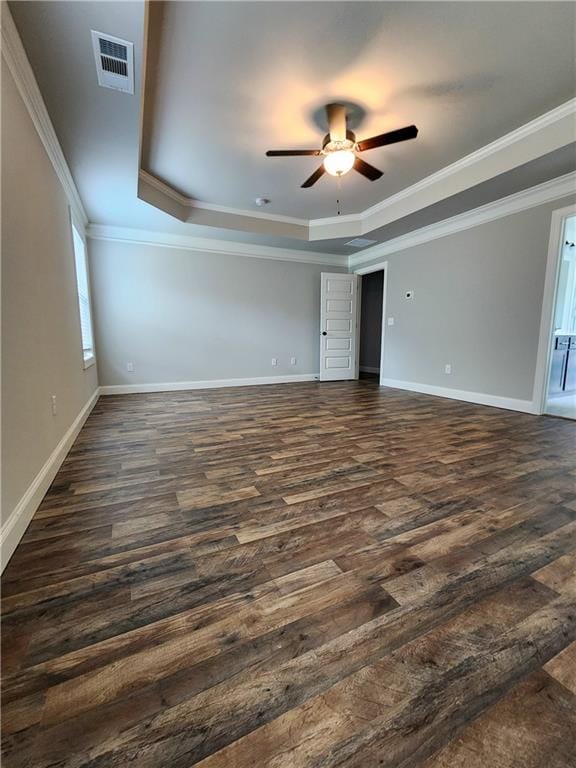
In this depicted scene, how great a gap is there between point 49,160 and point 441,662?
3.79 m

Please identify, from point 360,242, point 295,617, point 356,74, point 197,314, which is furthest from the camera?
point 360,242

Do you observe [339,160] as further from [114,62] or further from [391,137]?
[114,62]

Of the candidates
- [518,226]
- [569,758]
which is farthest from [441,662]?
[518,226]

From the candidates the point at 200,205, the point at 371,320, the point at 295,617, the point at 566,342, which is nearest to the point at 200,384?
the point at 200,205

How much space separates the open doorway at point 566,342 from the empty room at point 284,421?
0.06 metres

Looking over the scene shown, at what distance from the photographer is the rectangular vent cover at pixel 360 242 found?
5.31 meters

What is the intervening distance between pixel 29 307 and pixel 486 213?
16.0 ft

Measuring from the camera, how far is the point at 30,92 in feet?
6.51

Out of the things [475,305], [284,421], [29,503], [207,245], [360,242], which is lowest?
[284,421]

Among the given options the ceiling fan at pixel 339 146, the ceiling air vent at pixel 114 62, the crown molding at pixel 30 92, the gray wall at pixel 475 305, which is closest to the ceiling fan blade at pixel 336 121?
the ceiling fan at pixel 339 146

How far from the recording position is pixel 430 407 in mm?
4148

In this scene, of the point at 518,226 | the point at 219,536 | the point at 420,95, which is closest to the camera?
the point at 219,536

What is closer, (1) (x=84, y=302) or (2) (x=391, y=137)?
(2) (x=391, y=137)

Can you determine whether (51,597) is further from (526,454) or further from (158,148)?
(158,148)
